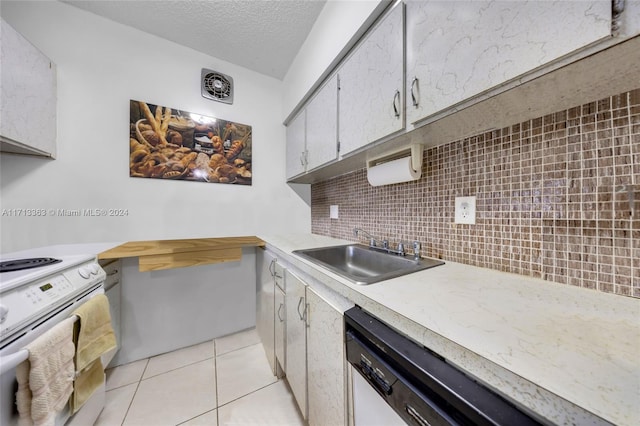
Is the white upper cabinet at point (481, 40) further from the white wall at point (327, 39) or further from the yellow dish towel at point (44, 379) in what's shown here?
the yellow dish towel at point (44, 379)

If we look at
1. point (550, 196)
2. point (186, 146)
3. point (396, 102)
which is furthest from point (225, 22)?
point (550, 196)

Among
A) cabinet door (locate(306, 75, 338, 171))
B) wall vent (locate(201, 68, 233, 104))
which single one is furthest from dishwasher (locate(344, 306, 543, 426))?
wall vent (locate(201, 68, 233, 104))

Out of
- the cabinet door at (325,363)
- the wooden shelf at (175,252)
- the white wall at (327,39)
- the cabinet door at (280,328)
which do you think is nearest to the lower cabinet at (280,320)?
the cabinet door at (280,328)

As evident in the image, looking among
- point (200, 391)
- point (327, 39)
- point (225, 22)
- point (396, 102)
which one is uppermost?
point (225, 22)

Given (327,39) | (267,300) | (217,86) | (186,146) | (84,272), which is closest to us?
(84,272)

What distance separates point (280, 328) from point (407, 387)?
3.36 feet

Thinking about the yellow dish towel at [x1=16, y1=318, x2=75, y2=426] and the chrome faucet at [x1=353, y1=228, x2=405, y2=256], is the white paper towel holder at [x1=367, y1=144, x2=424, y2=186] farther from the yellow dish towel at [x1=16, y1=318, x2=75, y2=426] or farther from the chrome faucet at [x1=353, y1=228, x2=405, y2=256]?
the yellow dish towel at [x1=16, y1=318, x2=75, y2=426]

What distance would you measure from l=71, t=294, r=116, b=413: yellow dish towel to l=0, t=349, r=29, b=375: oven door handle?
0.27 meters

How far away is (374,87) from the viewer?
973 mm

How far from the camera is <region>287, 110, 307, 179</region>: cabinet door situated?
Result: 1.71 meters

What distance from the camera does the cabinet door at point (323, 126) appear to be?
1.29 meters

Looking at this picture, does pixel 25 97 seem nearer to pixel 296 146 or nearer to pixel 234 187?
pixel 234 187

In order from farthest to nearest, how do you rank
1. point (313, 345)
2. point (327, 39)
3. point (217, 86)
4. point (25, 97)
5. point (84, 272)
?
point (217, 86) → point (327, 39) → point (25, 97) → point (84, 272) → point (313, 345)

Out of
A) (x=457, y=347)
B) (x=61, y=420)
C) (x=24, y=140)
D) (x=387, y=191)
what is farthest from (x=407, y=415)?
(x=24, y=140)
